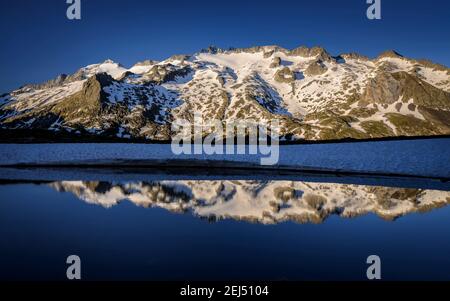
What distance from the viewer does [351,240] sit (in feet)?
60.1

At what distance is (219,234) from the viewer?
61.6ft

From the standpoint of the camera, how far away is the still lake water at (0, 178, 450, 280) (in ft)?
45.0

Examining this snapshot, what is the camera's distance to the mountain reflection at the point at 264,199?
24.5 metres

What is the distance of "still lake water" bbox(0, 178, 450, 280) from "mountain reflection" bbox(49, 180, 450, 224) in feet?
0.29

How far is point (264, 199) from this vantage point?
98.3ft

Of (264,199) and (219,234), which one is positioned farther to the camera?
(264,199)

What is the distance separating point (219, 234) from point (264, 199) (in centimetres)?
1161

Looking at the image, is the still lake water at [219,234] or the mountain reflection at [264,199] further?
the mountain reflection at [264,199]

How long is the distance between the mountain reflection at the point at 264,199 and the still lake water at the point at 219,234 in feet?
0.29

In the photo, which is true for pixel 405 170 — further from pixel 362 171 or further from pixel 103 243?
pixel 103 243

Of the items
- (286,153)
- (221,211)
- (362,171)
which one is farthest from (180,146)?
(221,211)

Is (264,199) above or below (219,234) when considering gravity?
above

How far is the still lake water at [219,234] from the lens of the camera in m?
13.7
